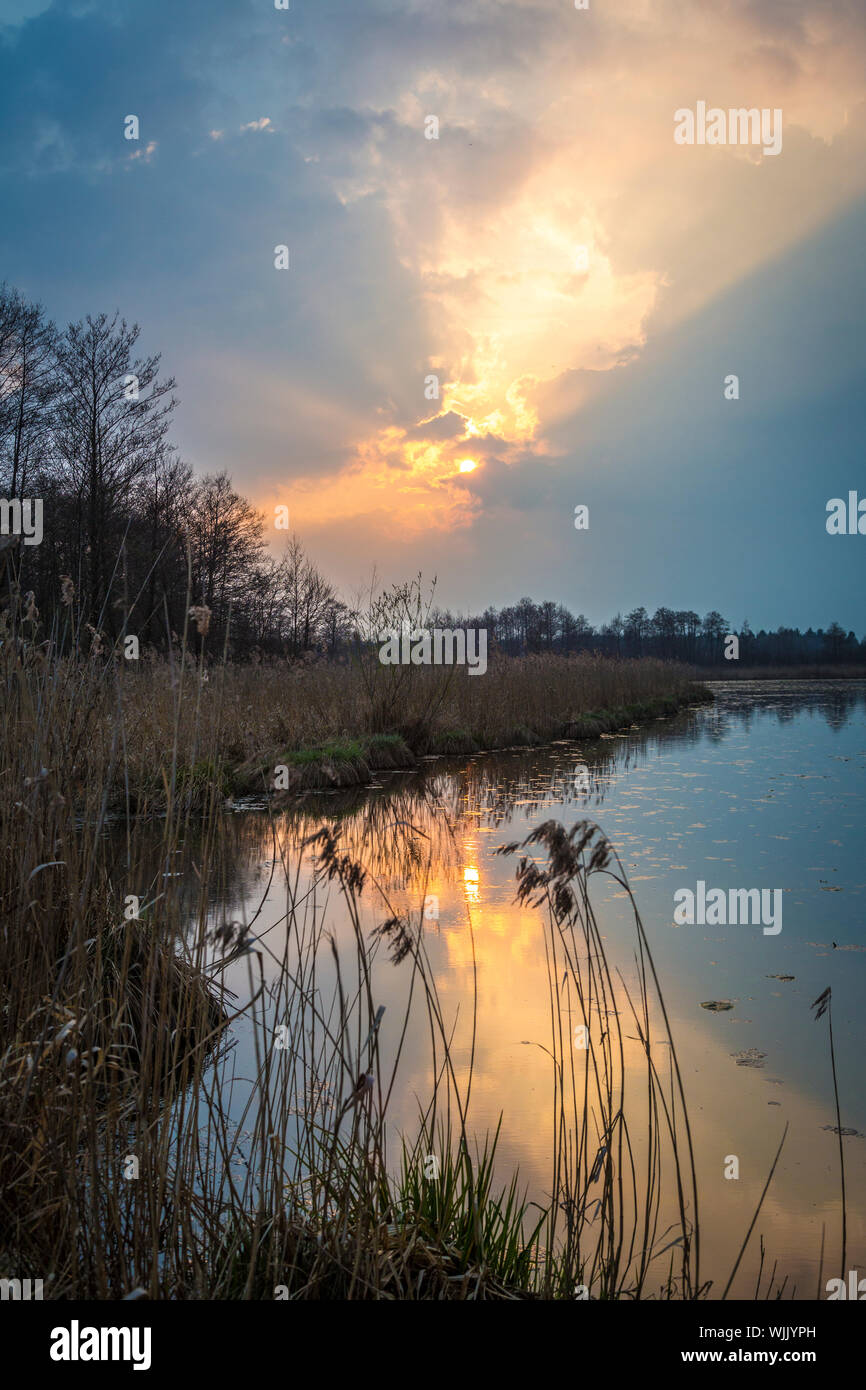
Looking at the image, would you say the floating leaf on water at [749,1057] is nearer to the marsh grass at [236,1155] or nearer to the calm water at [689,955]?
the calm water at [689,955]

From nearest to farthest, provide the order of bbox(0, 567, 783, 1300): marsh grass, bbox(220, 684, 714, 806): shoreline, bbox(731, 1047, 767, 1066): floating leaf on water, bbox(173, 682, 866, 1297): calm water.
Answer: bbox(0, 567, 783, 1300): marsh grass, bbox(173, 682, 866, 1297): calm water, bbox(731, 1047, 767, 1066): floating leaf on water, bbox(220, 684, 714, 806): shoreline

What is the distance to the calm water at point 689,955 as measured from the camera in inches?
87.6

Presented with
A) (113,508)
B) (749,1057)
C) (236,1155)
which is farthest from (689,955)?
(113,508)

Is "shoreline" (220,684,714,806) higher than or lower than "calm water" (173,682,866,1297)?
higher

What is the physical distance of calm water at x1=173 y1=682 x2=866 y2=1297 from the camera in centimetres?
222

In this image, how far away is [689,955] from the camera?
398cm

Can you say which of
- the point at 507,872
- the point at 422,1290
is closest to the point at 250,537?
the point at 507,872

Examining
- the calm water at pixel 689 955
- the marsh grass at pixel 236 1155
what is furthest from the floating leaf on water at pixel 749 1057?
the marsh grass at pixel 236 1155

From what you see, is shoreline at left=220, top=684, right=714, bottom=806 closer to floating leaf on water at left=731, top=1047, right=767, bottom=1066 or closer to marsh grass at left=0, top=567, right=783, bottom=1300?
floating leaf on water at left=731, top=1047, right=767, bottom=1066

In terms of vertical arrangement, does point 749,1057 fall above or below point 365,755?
below

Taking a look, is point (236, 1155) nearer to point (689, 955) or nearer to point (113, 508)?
point (689, 955)

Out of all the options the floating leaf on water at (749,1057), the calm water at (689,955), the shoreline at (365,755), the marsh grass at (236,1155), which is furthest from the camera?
the shoreline at (365,755)

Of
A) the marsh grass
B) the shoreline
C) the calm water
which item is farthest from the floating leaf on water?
the shoreline
